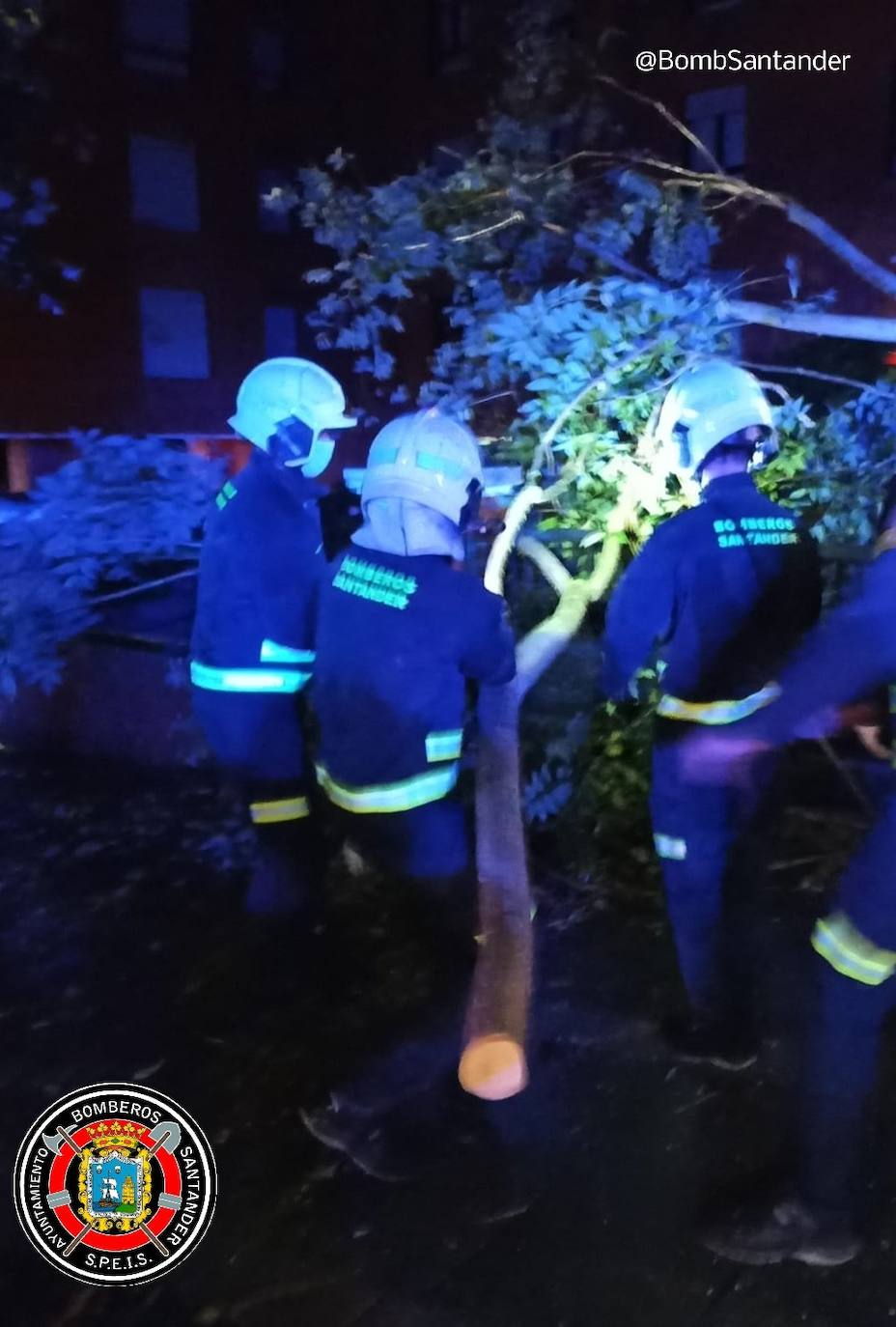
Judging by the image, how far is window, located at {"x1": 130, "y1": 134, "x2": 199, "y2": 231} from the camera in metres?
15.1

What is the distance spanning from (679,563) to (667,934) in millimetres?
1581

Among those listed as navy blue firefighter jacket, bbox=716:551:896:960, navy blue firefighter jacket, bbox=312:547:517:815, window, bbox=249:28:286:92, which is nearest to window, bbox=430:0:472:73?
window, bbox=249:28:286:92

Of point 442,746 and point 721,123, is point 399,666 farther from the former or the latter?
point 721,123

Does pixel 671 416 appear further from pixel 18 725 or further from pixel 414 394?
pixel 18 725

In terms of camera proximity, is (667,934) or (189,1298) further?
(667,934)

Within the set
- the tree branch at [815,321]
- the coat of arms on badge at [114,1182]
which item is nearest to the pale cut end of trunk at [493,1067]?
the coat of arms on badge at [114,1182]

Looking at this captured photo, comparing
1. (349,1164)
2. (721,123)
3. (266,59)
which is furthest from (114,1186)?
(266,59)

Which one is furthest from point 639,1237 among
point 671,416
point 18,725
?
point 18,725

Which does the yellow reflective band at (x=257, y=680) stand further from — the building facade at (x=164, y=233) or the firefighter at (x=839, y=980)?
the building facade at (x=164, y=233)

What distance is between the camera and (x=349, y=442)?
9.44m

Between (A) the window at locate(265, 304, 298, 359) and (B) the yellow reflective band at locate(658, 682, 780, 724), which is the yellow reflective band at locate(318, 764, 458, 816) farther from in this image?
(A) the window at locate(265, 304, 298, 359)

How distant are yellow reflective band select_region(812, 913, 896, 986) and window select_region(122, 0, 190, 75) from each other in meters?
15.8

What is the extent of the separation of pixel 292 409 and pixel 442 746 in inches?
50.2

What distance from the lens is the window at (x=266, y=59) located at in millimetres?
12383
